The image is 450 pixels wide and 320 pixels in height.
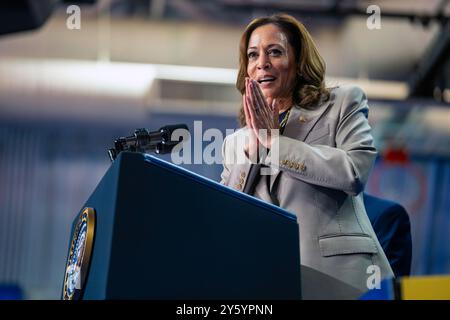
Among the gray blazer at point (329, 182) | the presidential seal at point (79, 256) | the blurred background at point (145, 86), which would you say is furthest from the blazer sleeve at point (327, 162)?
the blurred background at point (145, 86)

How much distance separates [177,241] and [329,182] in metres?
0.43

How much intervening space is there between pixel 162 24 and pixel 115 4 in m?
0.42

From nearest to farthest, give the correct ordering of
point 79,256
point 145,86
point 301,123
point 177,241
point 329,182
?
point 177,241 → point 79,256 → point 329,182 → point 301,123 → point 145,86

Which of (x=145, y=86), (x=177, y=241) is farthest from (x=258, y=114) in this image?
(x=145, y=86)

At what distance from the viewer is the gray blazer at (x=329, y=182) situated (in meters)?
1.43

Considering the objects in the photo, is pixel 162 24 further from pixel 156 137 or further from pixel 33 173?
pixel 156 137

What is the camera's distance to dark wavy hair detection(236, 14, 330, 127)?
1664 mm

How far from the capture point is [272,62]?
1.69 metres

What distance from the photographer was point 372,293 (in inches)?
44.7

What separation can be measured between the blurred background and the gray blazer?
3638 mm

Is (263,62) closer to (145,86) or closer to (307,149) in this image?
(307,149)

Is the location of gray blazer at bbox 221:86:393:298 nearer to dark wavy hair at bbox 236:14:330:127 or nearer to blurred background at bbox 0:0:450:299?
dark wavy hair at bbox 236:14:330:127
